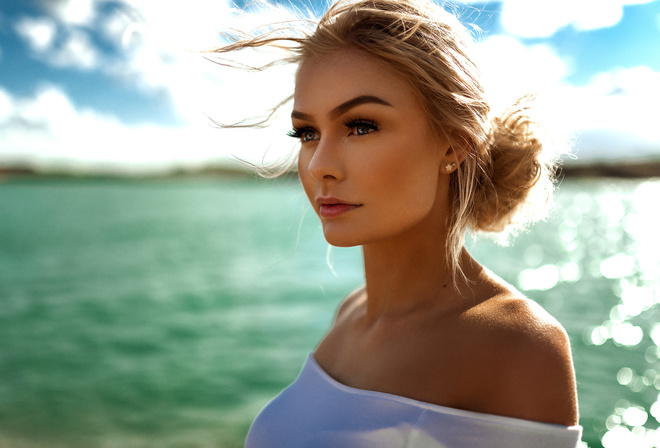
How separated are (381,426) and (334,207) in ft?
2.11

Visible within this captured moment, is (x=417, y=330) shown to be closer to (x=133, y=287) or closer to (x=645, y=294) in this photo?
(x=645, y=294)

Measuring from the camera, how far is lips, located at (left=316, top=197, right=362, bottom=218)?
5.66 feet

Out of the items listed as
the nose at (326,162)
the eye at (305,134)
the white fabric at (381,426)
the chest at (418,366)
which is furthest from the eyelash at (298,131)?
the white fabric at (381,426)

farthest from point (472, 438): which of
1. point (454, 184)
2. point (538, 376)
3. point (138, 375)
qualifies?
point (138, 375)

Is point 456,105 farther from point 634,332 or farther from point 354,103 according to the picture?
point 634,332

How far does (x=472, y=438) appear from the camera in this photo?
1.47 m

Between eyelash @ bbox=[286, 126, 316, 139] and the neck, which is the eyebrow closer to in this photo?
eyelash @ bbox=[286, 126, 316, 139]

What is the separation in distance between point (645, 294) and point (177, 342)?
39.9 feet

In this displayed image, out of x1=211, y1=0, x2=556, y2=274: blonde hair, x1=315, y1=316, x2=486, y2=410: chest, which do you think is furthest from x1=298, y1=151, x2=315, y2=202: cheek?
x1=315, y1=316, x2=486, y2=410: chest

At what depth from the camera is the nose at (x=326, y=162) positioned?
5.60 feet

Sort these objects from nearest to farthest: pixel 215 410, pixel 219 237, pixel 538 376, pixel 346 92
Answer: pixel 538 376
pixel 346 92
pixel 215 410
pixel 219 237

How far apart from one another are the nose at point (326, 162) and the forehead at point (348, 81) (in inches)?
4.9

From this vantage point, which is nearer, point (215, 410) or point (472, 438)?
point (472, 438)

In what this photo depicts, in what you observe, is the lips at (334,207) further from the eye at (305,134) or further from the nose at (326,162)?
the eye at (305,134)
